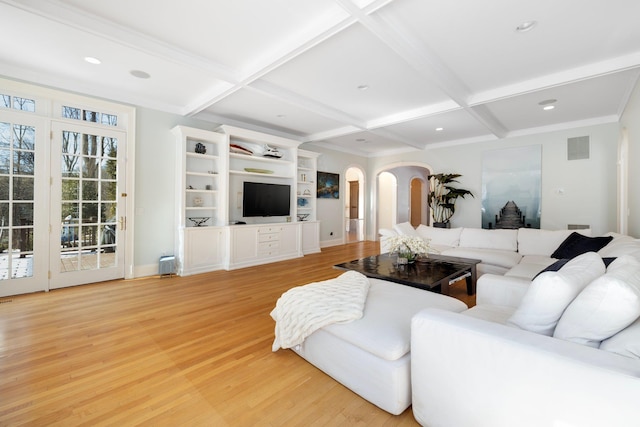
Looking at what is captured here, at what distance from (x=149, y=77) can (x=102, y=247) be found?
2468 mm

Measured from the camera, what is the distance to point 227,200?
5.04 m

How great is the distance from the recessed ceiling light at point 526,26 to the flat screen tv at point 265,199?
4452mm

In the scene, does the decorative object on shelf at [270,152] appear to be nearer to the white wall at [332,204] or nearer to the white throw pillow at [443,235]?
the white wall at [332,204]

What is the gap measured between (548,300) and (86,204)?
511 centimetres

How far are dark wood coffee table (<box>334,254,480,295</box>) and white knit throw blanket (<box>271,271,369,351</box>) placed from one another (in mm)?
640

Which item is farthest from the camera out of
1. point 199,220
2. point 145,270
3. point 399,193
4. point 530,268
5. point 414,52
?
point 399,193

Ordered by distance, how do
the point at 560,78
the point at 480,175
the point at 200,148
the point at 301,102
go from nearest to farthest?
1. the point at 560,78
2. the point at 301,102
3. the point at 200,148
4. the point at 480,175

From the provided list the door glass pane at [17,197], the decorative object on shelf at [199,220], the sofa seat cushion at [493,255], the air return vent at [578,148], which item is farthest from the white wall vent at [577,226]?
the door glass pane at [17,197]

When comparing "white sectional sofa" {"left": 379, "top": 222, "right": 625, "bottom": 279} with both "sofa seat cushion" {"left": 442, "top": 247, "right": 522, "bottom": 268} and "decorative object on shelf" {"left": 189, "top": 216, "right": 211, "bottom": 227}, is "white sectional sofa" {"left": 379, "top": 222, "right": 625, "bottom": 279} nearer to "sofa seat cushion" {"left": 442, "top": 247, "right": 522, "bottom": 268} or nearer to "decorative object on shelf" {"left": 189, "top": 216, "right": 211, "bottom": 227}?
"sofa seat cushion" {"left": 442, "top": 247, "right": 522, "bottom": 268}

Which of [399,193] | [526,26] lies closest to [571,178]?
[526,26]

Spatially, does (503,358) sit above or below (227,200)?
below

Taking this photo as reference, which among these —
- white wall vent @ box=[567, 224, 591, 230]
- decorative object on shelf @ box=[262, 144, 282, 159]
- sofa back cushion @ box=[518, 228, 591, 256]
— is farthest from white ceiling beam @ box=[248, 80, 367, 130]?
white wall vent @ box=[567, 224, 591, 230]

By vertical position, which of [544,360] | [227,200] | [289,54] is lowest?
[544,360]

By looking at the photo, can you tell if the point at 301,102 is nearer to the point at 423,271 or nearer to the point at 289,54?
the point at 289,54
